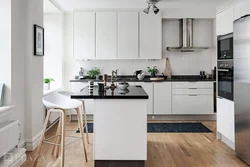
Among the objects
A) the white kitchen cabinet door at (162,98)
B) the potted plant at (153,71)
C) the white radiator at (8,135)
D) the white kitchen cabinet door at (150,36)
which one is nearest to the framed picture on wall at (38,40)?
the white radiator at (8,135)

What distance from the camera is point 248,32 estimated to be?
3205 mm

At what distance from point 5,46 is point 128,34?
333cm

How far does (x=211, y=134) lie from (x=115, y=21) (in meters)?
3.26

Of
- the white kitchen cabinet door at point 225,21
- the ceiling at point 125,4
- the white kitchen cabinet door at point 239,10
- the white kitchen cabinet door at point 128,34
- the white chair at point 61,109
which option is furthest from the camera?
the white kitchen cabinet door at point 128,34

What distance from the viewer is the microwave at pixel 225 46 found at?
390cm

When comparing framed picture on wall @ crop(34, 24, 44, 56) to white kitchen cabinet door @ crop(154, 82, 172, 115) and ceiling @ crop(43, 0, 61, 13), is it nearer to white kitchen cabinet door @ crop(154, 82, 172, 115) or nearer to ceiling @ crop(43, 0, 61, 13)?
ceiling @ crop(43, 0, 61, 13)

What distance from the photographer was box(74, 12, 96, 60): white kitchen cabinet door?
20.1 ft

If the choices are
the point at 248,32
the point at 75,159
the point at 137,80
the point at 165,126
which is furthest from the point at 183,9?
the point at 75,159

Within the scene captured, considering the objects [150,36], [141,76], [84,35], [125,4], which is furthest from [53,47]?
[150,36]

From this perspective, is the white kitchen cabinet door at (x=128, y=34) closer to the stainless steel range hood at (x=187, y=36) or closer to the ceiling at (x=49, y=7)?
the stainless steel range hood at (x=187, y=36)

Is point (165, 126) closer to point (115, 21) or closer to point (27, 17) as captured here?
point (115, 21)

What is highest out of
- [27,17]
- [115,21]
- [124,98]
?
[115,21]

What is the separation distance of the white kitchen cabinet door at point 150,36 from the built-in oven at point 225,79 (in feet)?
6.95

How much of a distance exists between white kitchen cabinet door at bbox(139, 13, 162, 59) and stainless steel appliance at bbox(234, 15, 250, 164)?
8.93ft
